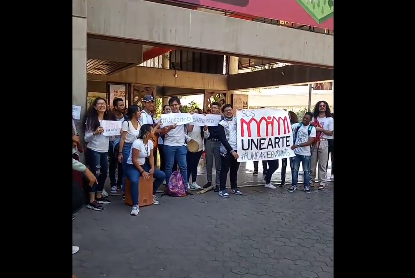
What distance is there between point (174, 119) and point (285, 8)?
12.4 ft

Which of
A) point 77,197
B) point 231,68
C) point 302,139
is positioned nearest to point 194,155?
point 302,139

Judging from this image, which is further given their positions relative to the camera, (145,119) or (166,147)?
(166,147)

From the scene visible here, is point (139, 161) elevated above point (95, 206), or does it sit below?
above

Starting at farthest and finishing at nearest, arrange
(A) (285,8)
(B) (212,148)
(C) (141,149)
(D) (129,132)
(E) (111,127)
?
(A) (285,8), (B) (212,148), (D) (129,132), (E) (111,127), (C) (141,149)

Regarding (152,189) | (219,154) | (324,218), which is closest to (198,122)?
(219,154)

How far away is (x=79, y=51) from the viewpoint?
6.42 metres

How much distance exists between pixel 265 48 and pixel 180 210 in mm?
4438

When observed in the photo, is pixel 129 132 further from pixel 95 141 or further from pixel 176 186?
pixel 176 186

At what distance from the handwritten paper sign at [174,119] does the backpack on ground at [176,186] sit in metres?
0.95

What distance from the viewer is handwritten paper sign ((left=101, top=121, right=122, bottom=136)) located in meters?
→ 6.39
